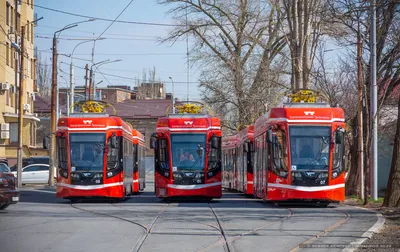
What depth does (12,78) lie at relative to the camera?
5372 cm

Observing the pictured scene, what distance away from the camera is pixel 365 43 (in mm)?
28266

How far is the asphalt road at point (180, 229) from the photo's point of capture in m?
13.3

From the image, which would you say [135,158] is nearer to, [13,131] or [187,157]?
[187,157]

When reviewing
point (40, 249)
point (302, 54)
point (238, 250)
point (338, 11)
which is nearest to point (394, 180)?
point (338, 11)

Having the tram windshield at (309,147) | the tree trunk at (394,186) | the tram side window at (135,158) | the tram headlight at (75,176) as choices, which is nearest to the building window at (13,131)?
the tram side window at (135,158)

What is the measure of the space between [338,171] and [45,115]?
67.8 meters

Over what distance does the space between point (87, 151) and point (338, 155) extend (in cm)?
884

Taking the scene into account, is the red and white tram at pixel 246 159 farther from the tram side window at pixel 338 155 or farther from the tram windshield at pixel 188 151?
the tram side window at pixel 338 155

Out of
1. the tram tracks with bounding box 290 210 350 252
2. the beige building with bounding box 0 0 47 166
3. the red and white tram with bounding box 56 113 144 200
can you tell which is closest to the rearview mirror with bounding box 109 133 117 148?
the red and white tram with bounding box 56 113 144 200

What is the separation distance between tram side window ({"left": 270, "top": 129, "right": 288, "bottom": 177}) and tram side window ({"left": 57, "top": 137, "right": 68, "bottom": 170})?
7462mm

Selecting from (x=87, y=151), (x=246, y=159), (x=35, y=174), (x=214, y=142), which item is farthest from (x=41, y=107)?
(x=214, y=142)

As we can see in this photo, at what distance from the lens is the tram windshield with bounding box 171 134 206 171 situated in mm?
26266

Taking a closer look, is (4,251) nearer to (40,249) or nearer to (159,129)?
(40,249)

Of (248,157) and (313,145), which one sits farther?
(248,157)
